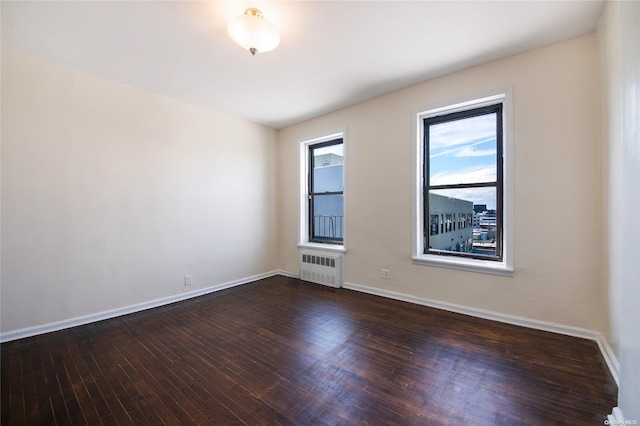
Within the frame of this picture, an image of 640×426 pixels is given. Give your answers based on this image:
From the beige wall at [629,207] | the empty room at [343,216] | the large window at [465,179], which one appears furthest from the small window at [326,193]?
the beige wall at [629,207]

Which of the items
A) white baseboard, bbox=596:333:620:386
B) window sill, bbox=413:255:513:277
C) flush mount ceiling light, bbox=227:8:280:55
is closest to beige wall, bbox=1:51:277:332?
flush mount ceiling light, bbox=227:8:280:55

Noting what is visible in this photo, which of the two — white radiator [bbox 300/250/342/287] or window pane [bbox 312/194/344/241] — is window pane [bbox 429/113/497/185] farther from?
white radiator [bbox 300/250/342/287]

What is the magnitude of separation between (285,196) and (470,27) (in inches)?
143

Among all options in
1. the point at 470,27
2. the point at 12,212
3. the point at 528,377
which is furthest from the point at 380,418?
the point at 12,212

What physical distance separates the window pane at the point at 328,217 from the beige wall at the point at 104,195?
1.43m

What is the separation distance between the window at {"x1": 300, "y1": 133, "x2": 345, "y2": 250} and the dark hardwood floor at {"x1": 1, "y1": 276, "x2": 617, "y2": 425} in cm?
189

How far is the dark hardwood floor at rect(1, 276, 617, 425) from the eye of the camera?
157cm

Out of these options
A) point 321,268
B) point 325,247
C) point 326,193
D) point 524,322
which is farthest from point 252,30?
point 524,322

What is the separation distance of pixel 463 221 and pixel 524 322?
4.01 ft

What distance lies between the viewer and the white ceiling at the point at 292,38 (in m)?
2.03

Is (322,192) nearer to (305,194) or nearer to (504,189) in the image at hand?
(305,194)

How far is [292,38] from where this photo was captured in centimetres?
238

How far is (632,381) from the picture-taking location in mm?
1232

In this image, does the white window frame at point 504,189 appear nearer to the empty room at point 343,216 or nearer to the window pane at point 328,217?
the empty room at point 343,216
